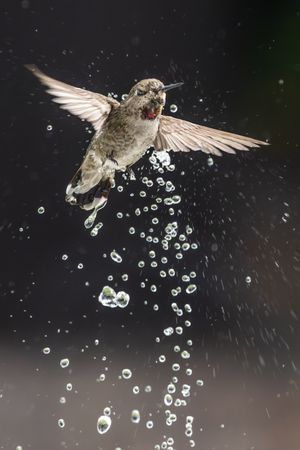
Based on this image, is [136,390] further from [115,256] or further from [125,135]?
[125,135]

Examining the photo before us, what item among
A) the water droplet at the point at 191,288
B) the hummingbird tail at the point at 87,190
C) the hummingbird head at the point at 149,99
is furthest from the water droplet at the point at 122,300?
the hummingbird head at the point at 149,99

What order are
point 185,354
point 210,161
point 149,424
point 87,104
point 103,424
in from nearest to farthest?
point 87,104 → point 210,161 → point 103,424 → point 149,424 → point 185,354

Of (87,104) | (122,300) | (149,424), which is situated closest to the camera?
(87,104)

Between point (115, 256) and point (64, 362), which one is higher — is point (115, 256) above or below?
above

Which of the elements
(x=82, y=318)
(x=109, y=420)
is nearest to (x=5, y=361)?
(x=82, y=318)

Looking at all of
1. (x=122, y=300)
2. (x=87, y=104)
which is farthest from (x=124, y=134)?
(x=122, y=300)

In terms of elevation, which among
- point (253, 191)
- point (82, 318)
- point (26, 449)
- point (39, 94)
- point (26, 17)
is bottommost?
point (26, 449)

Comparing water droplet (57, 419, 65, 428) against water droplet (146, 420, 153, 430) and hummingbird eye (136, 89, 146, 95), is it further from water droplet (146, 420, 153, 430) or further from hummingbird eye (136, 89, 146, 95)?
hummingbird eye (136, 89, 146, 95)

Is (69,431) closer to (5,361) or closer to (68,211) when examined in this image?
(5,361)
